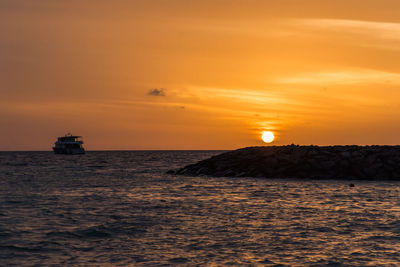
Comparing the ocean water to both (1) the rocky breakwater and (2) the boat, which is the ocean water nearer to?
(1) the rocky breakwater

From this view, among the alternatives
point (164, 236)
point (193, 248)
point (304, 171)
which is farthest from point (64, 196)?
point (304, 171)

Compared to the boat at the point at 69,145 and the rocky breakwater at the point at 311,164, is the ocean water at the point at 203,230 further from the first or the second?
the boat at the point at 69,145

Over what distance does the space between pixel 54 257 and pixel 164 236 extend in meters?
4.09

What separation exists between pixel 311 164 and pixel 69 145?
389 feet

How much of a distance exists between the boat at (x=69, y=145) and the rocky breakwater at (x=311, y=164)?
345ft

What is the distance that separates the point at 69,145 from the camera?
14925 cm

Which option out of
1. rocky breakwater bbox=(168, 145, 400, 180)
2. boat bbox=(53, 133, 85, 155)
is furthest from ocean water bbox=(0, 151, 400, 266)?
boat bbox=(53, 133, 85, 155)

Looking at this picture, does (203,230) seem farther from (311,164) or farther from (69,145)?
(69,145)

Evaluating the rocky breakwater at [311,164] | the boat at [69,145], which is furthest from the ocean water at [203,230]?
the boat at [69,145]

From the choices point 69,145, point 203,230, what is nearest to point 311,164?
point 203,230

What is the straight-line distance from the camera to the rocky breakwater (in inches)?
1690

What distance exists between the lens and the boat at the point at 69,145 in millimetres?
149500

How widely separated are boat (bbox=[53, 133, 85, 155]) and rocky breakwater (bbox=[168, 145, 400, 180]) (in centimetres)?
10520

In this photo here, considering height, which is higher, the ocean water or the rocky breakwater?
the rocky breakwater
